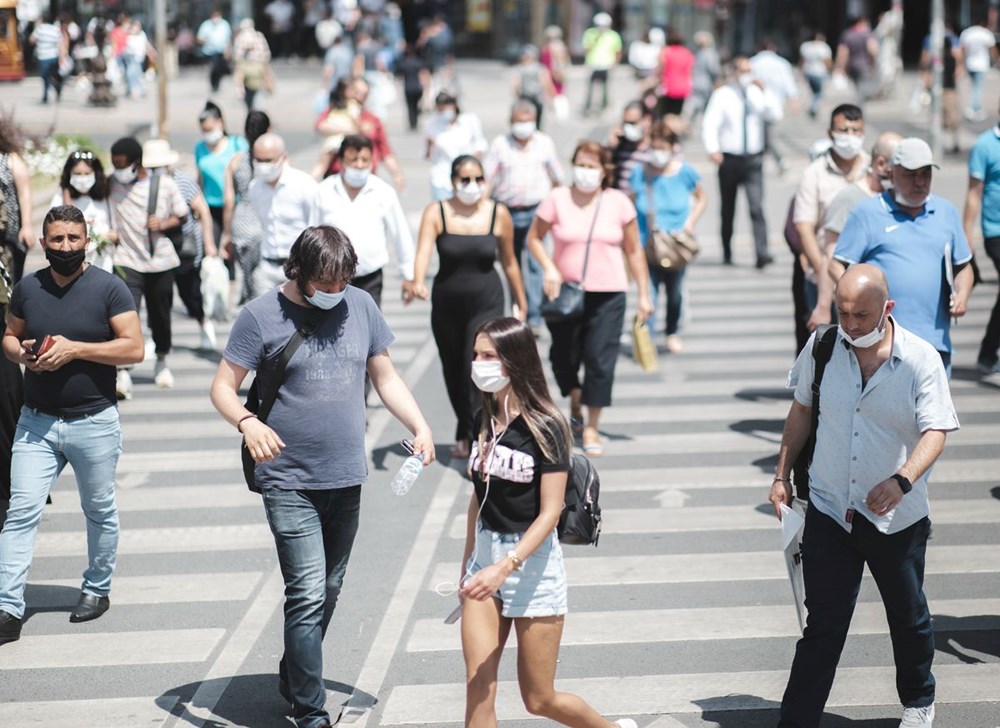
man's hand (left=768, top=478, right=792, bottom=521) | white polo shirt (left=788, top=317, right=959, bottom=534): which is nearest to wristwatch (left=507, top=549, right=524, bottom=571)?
man's hand (left=768, top=478, right=792, bottom=521)

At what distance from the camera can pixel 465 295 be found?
951 cm

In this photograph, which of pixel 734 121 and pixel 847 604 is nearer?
pixel 847 604

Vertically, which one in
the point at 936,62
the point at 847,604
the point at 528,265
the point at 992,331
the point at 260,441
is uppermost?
the point at 260,441

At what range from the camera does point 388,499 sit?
9125 millimetres

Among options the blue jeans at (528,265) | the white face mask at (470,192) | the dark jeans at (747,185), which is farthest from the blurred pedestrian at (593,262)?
the dark jeans at (747,185)

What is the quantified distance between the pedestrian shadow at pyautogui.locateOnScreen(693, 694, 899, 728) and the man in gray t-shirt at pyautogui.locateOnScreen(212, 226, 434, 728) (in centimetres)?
145

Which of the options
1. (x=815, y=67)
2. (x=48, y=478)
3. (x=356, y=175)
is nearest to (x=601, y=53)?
(x=815, y=67)

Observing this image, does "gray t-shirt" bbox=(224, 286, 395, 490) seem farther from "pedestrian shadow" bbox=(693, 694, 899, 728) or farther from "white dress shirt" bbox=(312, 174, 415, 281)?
"white dress shirt" bbox=(312, 174, 415, 281)

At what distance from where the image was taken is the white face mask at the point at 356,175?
9.93 meters

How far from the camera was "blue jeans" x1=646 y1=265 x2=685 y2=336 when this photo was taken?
12.7 meters

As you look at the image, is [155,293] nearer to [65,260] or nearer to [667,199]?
[667,199]

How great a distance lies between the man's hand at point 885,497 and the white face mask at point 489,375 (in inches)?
51.5

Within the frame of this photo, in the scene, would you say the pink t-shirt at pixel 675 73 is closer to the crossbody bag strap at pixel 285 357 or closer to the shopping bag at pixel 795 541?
the shopping bag at pixel 795 541

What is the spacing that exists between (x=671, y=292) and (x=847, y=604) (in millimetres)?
7432
